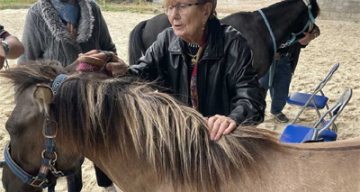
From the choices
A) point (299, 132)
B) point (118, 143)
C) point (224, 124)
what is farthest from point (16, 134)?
point (299, 132)

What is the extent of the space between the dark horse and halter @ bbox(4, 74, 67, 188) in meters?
2.48

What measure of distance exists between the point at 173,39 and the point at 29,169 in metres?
0.78

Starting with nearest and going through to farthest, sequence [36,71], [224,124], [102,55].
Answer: [224,124] → [36,71] → [102,55]

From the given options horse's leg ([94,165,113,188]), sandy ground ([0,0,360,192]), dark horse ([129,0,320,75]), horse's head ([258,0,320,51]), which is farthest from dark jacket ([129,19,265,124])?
horse's head ([258,0,320,51])

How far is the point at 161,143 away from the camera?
1349 mm

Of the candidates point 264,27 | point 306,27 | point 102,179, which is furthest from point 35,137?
point 306,27

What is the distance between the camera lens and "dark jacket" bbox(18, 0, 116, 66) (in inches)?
92.0

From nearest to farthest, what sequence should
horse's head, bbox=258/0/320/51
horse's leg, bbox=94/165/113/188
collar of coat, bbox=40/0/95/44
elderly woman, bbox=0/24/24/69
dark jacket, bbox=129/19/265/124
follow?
1. dark jacket, bbox=129/19/265/124
2. elderly woman, bbox=0/24/24/69
3. collar of coat, bbox=40/0/95/44
4. horse's leg, bbox=94/165/113/188
5. horse's head, bbox=258/0/320/51

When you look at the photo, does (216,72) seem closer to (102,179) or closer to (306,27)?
(102,179)

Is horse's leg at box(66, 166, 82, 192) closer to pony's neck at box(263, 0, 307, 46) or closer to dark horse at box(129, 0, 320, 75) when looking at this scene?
dark horse at box(129, 0, 320, 75)

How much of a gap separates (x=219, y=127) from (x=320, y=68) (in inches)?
224

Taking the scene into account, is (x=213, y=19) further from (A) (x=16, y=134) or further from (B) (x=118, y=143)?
(A) (x=16, y=134)

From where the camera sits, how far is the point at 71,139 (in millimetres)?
1392

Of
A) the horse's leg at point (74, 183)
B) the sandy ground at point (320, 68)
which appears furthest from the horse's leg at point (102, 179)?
the sandy ground at point (320, 68)
